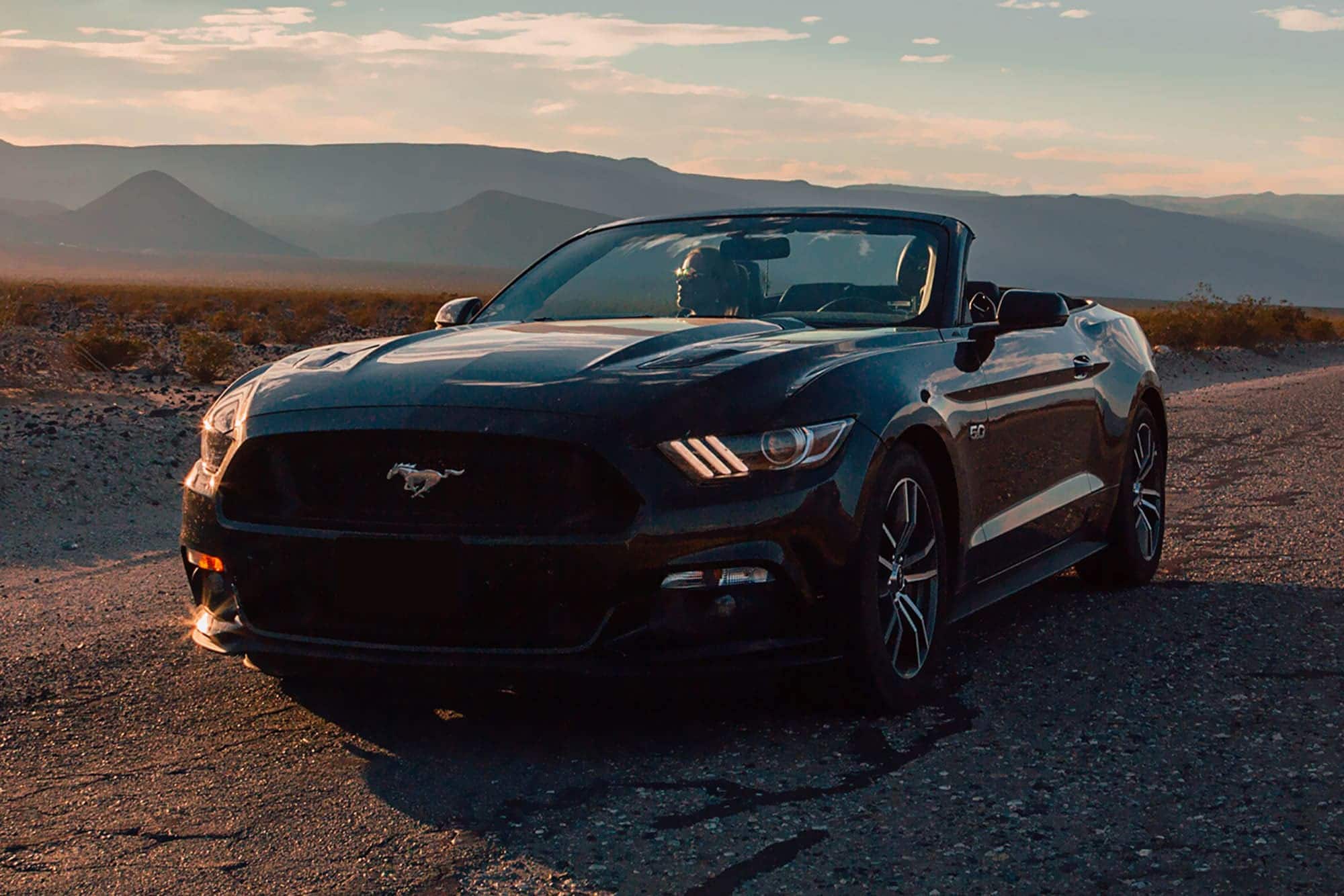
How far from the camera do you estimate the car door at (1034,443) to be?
5.28 m

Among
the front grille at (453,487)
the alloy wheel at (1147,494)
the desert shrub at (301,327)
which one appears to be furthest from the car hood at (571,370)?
the desert shrub at (301,327)

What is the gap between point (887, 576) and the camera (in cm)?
461

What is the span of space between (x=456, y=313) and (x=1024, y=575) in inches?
89.7

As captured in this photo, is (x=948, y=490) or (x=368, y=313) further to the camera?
(x=368, y=313)

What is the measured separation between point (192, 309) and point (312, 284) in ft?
305

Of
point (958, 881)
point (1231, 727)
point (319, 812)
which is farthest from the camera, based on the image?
point (1231, 727)

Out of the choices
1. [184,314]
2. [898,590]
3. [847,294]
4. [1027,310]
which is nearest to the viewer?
[898,590]

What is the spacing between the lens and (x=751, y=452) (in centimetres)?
414

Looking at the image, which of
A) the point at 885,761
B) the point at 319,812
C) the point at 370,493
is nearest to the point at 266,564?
the point at 370,493

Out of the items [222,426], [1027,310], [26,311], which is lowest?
[26,311]

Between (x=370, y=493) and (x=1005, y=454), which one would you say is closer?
(x=370, y=493)

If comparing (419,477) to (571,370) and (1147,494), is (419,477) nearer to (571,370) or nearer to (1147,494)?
(571,370)

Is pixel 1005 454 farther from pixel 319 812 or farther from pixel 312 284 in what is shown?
pixel 312 284

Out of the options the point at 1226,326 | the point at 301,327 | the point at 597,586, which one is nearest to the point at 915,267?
the point at 597,586
